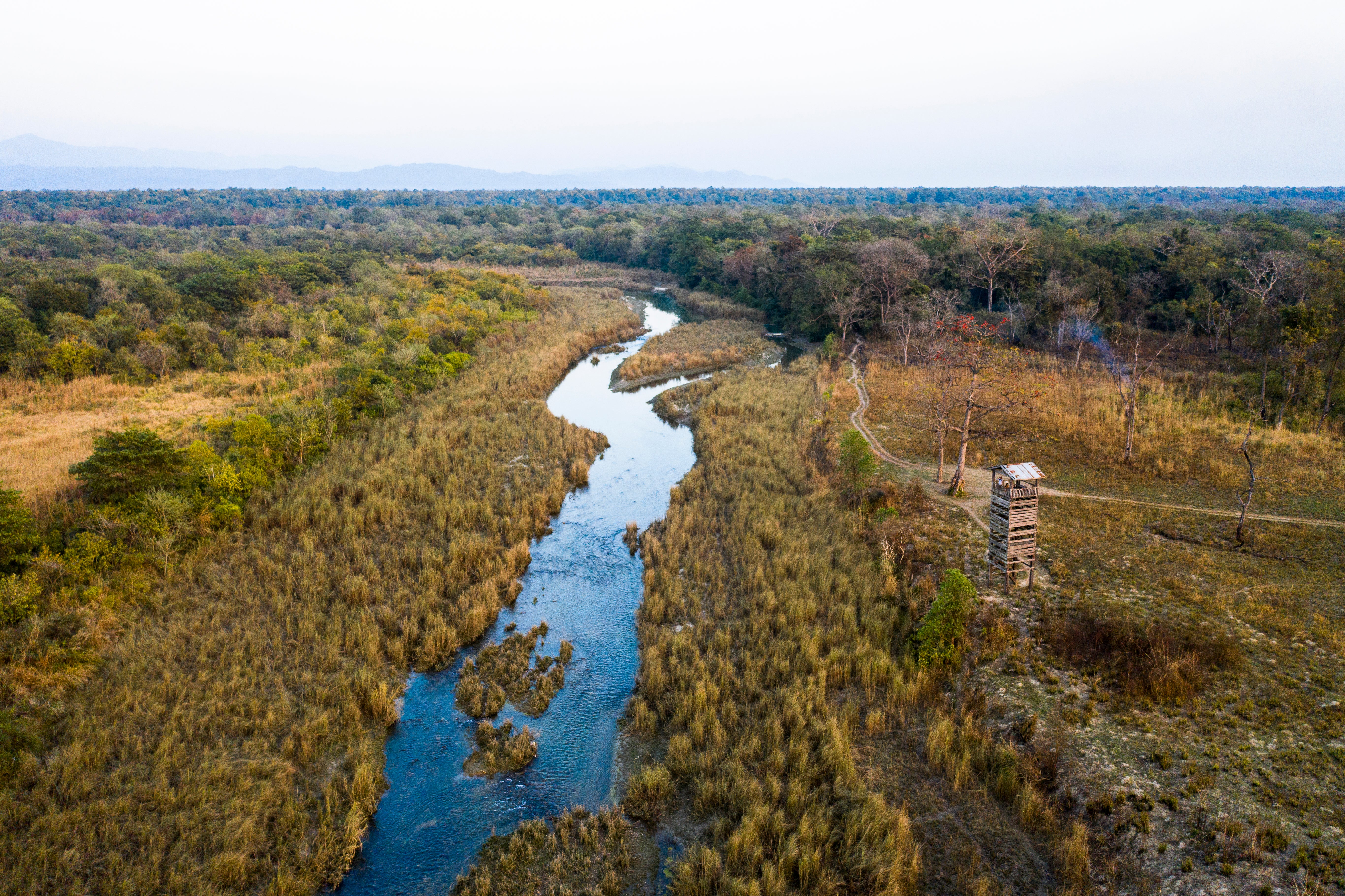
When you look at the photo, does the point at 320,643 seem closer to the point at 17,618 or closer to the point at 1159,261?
the point at 17,618

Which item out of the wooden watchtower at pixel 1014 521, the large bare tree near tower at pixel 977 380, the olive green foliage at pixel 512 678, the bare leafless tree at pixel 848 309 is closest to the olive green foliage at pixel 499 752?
the olive green foliage at pixel 512 678

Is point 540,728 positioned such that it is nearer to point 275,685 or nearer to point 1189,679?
point 275,685

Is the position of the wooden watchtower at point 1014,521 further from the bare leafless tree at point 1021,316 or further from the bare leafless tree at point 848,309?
the bare leafless tree at point 1021,316

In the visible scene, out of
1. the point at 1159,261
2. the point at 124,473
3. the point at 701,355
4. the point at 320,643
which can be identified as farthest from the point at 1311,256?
the point at 124,473

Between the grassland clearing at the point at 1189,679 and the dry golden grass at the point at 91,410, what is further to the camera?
the dry golden grass at the point at 91,410

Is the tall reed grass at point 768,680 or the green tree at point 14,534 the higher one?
the green tree at point 14,534

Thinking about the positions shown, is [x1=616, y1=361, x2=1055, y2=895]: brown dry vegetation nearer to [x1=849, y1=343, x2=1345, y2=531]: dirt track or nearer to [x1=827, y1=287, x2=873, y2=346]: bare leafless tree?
[x1=849, y1=343, x2=1345, y2=531]: dirt track

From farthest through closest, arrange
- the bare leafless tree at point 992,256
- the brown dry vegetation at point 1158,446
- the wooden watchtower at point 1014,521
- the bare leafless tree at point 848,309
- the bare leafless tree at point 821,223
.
Answer: 1. the bare leafless tree at point 821,223
2. the bare leafless tree at point 848,309
3. the bare leafless tree at point 992,256
4. the brown dry vegetation at point 1158,446
5. the wooden watchtower at point 1014,521

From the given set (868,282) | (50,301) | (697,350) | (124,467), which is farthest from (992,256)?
(50,301)
